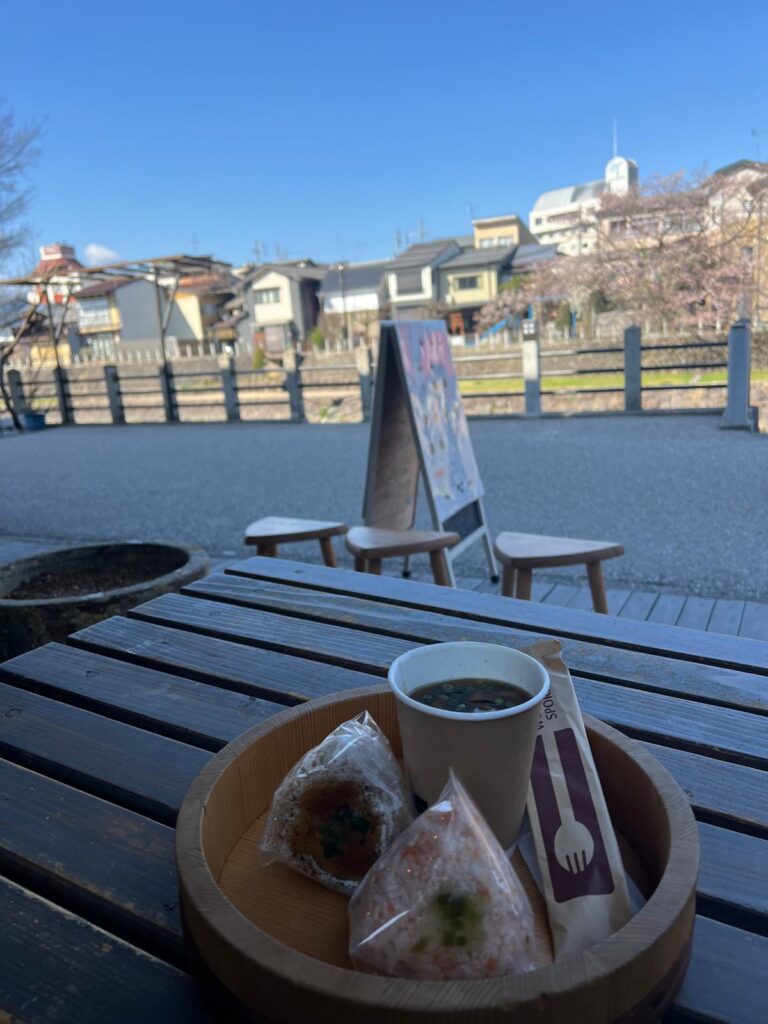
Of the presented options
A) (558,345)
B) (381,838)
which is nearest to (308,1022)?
(381,838)

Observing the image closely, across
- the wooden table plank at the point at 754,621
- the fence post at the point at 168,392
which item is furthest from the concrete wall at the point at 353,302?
the wooden table plank at the point at 754,621

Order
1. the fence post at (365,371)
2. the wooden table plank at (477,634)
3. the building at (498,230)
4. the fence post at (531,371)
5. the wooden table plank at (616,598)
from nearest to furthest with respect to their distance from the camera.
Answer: the wooden table plank at (477,634)
the wooden table plank at (616,598)
the fence post at (531,371)
the fence post at (365,371)
the building at (498,230)

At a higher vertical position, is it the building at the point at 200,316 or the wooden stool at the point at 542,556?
the building at the point at 200,316

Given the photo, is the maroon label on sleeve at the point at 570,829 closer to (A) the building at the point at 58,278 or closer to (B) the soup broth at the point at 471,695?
(B) the soup broth at the point at 471,695

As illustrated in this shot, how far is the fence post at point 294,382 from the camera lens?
10511 millimetres

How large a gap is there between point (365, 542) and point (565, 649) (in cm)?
146

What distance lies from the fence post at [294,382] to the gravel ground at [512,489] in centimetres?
119

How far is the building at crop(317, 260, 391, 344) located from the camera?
33.8 m

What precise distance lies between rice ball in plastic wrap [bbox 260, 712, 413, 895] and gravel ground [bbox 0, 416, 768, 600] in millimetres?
2964

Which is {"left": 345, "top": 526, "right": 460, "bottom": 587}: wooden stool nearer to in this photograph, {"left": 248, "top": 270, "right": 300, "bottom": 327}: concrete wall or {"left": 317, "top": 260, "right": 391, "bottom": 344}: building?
{"left": 317, "top": 260, "right": 391, "bottom": 344}: building

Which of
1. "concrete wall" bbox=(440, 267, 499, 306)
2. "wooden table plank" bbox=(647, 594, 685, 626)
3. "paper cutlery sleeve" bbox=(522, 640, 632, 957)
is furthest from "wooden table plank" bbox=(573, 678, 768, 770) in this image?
"concrete wall" bbox=(440, 267, 499, 306)

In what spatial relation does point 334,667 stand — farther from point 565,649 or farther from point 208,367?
point 208,367

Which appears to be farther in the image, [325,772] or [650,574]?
[650,574]

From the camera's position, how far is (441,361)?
333cm
